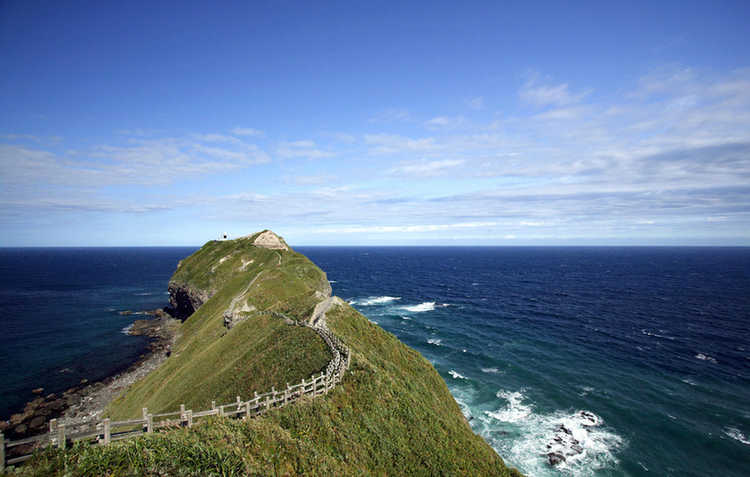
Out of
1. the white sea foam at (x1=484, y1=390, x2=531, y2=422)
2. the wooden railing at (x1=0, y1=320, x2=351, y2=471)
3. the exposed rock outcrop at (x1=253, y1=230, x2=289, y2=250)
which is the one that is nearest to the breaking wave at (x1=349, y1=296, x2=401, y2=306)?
the exposed rock outcrop at (x1=253, y1=230, x2=289, y2=250)

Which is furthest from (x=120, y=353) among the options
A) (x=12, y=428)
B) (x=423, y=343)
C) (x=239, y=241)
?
(x=423, y=343)

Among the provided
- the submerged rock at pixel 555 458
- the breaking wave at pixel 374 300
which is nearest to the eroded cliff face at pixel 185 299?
the breaking wave at pixel 374 300

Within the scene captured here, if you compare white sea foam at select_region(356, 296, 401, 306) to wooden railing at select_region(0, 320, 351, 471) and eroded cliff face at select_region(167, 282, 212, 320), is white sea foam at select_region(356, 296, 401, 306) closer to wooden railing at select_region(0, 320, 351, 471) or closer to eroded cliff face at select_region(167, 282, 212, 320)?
eroded cliff face at select_region(167, 282, 212, 320)

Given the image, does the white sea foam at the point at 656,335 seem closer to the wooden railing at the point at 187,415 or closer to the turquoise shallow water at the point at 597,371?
the turquoise shallow water at the point at 597,371

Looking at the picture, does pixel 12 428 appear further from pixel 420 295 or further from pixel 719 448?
pixel 420 295

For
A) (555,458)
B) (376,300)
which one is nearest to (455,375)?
(555,458)

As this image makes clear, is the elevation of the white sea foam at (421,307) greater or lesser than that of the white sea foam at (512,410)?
greater
